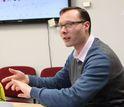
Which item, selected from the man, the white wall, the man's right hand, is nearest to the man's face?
the man

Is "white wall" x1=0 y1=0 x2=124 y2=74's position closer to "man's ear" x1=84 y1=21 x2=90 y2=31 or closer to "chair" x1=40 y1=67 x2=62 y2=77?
"chair" x1=40 y1=67 x2=62 y2=77

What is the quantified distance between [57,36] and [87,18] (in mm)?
1547

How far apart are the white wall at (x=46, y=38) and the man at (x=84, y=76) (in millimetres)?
1205

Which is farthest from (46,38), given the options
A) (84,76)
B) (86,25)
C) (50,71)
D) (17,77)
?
(84,76)

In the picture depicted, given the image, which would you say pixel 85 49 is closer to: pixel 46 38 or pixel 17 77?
pixel 17 77

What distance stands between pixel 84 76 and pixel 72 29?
0.36m

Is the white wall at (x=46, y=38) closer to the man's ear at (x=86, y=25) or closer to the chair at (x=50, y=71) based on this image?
the chair at (x=50, y=71)

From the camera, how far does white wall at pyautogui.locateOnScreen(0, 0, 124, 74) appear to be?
126 inches

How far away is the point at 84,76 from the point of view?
5.73ft

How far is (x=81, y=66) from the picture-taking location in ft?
6.39

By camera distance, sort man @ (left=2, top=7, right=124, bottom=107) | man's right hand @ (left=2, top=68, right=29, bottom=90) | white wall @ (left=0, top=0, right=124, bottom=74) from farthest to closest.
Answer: white wall @ (left=0, top=0, right=124, bottom=74) < man's right hand @ (left=2, top=68, right=29, bottom=90) < man @ (left=2, top=7, right=124, bottom=107)

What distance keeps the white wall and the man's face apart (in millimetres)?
1302

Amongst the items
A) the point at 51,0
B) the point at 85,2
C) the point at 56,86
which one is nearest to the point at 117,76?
the point at 56,86

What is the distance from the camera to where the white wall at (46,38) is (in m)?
3.19
